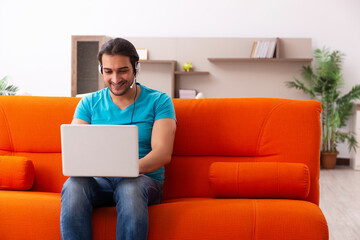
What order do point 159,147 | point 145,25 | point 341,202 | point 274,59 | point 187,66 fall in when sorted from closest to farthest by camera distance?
point 159,147
point 341,202
point 274,59
point 187,66
point 145,25

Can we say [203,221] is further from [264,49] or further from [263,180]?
[264,49]

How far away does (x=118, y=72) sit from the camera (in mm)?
1913

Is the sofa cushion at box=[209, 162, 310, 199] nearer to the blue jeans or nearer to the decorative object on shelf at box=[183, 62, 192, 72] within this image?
the blue jeans

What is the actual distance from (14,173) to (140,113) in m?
0.65

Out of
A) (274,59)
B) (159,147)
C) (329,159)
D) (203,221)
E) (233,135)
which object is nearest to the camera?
(203,221)

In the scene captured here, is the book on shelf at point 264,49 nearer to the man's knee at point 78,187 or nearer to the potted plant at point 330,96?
the potted plant at point 330,96

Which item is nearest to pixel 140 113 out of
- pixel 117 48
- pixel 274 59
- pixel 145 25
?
pixel 117 48

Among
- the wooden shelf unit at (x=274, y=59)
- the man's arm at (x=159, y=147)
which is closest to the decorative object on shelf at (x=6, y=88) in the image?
the wooden shelf unit at (x=274, y=59)

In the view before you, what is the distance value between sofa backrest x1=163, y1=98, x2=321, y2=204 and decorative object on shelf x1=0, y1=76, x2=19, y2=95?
15.3 feet

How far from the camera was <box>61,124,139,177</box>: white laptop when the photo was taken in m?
1.53

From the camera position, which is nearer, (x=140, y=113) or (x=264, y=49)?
(x=140, y=113)

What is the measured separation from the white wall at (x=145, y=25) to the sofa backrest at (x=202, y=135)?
4.37 m

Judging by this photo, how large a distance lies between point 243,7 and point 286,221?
5.12 metres

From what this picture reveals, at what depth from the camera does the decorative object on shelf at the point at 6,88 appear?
6133mm
